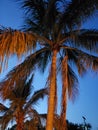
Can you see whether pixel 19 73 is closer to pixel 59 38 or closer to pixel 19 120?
pixel 59 38

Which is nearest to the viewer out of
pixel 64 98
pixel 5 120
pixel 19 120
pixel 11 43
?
pixel 11 43

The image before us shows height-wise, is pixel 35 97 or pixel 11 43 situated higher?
pixel 11 43

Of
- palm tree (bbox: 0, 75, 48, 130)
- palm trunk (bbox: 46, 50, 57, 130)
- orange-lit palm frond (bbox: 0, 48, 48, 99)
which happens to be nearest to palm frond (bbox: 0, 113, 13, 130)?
palm tree (bbox: 0, 75, 48, 130)

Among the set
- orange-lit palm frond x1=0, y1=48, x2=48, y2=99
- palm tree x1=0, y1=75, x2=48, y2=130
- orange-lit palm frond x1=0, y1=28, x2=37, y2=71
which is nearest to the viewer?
orange-lit palm frond x1=0, y1=28, x2=37, y2=71

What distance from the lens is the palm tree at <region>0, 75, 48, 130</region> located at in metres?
22.1

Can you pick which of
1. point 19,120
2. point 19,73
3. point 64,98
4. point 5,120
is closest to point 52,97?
point 64,98

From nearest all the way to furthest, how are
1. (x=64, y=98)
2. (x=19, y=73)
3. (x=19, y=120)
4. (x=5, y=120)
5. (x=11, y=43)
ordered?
(x=11, y=43) < (x=64, y=98) < (x=19, y=73) < (x=5, y=120) < (x=19, y=120)

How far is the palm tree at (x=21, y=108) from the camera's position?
22072mm

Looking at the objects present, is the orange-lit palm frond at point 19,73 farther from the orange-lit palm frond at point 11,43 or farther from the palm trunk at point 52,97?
the orange-lit palm frond at point 11,43

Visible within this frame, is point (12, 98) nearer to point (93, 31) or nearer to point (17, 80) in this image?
point (17, 80)

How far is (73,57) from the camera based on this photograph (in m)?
14.4

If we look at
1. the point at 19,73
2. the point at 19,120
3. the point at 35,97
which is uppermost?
the point at 19,73

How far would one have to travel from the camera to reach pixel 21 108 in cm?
2269

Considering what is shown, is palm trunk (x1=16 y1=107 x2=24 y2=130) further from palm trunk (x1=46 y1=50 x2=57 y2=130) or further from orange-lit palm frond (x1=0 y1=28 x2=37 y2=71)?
orange-lit palm frond (x1=0 y1=28 x2=37 y2=71)
